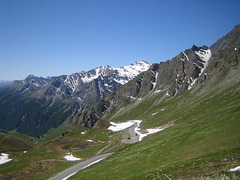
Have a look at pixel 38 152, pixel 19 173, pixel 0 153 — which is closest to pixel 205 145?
pixel 19 173

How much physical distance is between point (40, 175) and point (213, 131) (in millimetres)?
57839

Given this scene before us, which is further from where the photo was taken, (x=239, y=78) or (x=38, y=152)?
(x=239, y=78)

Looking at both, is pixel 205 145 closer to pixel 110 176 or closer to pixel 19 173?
pixel 110 176

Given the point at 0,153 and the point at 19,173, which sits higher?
the point at 0,153

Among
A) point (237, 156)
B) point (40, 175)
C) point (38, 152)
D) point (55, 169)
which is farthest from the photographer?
point (38, 152)

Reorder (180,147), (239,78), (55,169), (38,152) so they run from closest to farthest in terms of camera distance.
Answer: (180,147)
(55,169)
(38,152)
(239,78)

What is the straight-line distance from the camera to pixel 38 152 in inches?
3836

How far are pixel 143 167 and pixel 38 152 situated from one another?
7967 centimetres

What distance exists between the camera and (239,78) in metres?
A: 106

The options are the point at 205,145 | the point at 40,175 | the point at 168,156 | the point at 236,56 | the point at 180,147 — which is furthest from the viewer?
the point at 236,56

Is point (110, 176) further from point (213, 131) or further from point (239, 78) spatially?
point (239, 78)

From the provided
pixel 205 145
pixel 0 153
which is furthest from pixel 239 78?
pixel 0 153

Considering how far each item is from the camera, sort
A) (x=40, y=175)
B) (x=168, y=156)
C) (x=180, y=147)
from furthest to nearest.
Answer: (x=40, y=175) < (x=180, y=147) < (x=168, y=156)

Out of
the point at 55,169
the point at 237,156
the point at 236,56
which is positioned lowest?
the point at 55,169
